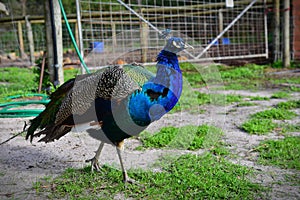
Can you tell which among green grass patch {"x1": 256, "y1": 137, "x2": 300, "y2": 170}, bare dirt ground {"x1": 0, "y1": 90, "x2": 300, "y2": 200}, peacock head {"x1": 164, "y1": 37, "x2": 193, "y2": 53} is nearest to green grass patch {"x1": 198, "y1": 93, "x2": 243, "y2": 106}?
bare dirt ground {"x1": 0, "y1": 90, "x2": 300, "y2": 200}

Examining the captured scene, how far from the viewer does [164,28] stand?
7.59 metres

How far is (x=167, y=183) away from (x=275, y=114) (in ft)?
7.03

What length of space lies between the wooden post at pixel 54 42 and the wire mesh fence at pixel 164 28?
Answer: 0.95m

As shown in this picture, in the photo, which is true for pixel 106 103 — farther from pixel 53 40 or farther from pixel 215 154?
pixel 53 40

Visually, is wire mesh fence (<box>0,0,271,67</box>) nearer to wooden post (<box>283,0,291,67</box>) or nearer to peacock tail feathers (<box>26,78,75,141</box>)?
wooden post (<box>283,0,291,67</box>)

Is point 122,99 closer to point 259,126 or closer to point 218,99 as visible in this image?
point 259,126

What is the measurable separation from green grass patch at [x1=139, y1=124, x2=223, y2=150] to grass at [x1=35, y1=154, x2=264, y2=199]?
46 cm

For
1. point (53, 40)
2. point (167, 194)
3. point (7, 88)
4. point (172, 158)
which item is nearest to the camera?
point (167, 194)

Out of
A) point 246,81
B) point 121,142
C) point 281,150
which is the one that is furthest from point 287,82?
point 121,142

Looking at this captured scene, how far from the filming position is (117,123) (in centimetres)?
236

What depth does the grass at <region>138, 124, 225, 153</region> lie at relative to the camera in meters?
3.30

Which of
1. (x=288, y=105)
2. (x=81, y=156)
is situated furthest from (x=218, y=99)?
(x=81, y=156)

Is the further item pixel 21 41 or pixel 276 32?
pixel 21 41

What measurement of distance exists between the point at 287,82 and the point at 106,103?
4.66m
